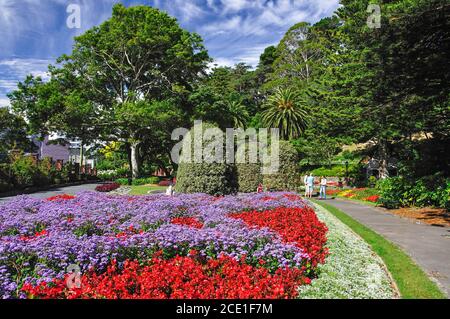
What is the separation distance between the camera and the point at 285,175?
2266 centimetres

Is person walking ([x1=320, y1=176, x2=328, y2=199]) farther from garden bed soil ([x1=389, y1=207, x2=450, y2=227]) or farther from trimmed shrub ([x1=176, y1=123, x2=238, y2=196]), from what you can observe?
trimmed shrub ([x1=176, y1=123, x2=238, y2=196])

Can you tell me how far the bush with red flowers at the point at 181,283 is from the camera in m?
4.53

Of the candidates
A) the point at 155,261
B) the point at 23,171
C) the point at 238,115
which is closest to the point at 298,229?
the point at 155,261

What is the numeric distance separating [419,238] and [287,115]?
37459 mm

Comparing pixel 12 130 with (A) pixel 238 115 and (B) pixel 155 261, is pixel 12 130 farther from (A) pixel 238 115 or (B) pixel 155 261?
(B) pixel 155 261

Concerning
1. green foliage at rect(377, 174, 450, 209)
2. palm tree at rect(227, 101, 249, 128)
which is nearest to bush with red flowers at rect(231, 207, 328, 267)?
green foliage at rect(377, 174, 450, 209)

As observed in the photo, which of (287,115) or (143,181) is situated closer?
(143,181)

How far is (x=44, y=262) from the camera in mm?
5402

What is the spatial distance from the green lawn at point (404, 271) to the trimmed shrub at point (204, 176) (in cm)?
716

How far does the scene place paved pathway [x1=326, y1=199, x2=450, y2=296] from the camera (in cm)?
702

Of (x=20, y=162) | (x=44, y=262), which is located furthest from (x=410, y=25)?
(x=20, y=162)

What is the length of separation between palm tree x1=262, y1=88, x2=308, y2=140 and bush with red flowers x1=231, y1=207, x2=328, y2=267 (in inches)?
1428

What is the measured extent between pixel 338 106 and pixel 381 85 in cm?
1275

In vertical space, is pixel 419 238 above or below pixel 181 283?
below
